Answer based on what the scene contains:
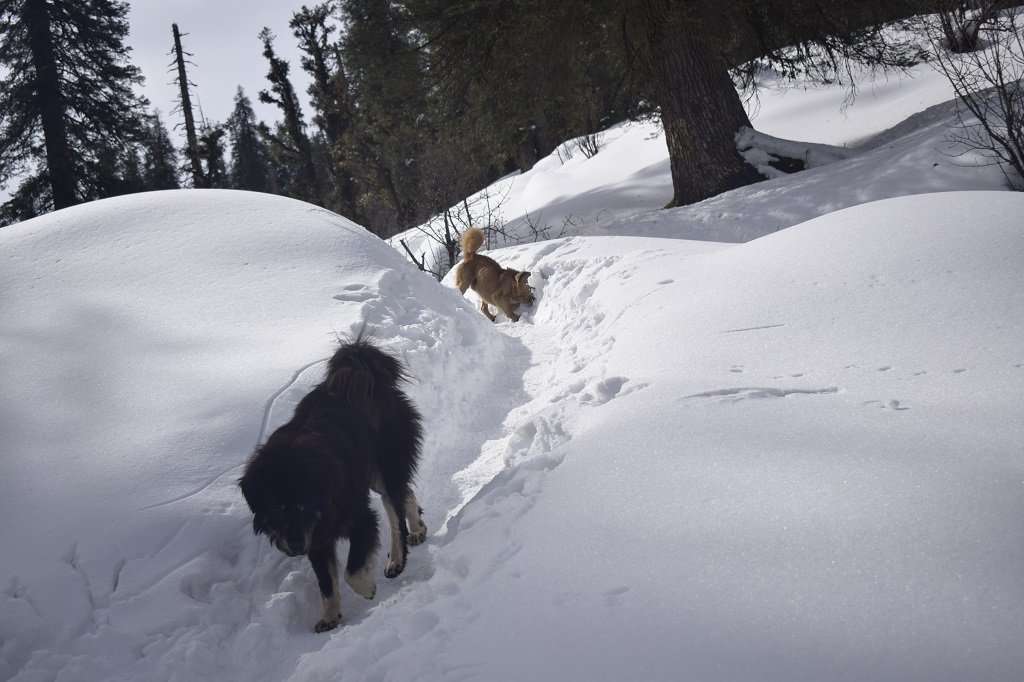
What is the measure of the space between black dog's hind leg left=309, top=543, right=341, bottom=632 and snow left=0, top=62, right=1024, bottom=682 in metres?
0.10

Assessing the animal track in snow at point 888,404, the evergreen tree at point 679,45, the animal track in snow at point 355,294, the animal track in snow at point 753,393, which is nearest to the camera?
the animal track in snow at point 888,404

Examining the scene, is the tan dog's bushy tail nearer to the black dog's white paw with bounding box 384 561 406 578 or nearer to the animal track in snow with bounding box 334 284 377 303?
the animal track in snow with bounding box 334 284 377 303

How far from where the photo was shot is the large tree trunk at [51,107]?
57.7 ft

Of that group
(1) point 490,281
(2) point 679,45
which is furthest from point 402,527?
(2) point 679,45

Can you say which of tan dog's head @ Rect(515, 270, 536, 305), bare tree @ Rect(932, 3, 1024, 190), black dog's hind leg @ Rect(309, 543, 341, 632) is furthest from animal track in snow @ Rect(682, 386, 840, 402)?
tan dog's head @ Rect(515, 270, 536, 305)

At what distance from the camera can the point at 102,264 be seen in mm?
6180

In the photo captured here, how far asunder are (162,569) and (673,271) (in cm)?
546

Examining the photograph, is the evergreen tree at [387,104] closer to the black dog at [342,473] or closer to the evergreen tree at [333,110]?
the evergreen tree at [333,110]

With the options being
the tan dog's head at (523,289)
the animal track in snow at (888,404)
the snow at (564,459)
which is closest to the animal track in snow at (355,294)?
the snow at (564,459)

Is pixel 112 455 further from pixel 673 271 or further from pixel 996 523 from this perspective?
pixel 673 271

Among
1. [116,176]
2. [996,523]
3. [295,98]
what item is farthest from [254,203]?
[295,98]

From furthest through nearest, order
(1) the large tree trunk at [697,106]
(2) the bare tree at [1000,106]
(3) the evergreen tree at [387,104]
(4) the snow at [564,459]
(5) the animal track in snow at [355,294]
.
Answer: (3) the evergreen tree at [387,104] → (1) the large tree trunk at [697,106] → (2) the bare tree at [1000,106] → (5) the animal track in snow at [355,294] → (4) the snow at [564,459]

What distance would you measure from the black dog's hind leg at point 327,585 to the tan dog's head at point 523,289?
6.37 metres

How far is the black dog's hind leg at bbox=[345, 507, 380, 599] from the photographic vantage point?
366 cm
